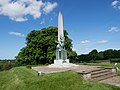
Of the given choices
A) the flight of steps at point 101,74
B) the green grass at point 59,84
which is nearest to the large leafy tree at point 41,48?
the flight of steps at point 101,74

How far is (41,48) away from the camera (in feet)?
117

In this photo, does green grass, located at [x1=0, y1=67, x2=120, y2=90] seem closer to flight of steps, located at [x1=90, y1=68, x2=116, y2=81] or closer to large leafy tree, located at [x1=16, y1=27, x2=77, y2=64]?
flight of steps, located at [x1=90, y1=68, x2=116, y2=81]

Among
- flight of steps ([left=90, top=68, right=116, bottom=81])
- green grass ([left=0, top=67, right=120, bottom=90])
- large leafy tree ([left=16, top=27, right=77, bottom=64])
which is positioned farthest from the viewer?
large leafy tree ([left=16, top=27, right=77, bottom=64])

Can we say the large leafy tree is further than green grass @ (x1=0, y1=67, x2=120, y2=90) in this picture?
Yes

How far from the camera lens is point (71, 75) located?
1345 cm

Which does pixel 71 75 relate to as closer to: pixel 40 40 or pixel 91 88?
pixel 91 88

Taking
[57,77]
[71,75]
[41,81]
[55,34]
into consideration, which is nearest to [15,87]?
[41,81]

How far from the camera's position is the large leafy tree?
114ft

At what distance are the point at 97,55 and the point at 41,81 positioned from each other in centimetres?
6001

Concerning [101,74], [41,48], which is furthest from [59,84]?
[41,48]

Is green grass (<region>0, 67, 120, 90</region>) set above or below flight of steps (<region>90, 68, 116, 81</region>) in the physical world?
below

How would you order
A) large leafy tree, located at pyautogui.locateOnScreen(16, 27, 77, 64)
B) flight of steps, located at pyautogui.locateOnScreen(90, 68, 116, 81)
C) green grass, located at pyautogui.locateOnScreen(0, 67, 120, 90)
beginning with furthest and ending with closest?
large leafy tree, located at pyautogui.locateOnScreen(16, 27, 77, 64), flight of steps, located at pyautogui.locateOnScreen(90, 68, 116, 81), green grass, located at pyautogui.locateOnScreen(0, 67, 120, 90)

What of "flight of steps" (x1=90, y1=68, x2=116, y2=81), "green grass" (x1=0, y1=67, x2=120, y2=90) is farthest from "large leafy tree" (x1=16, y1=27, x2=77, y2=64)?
"green grass" (x1=0, y1=67, x2=120, y2=90)

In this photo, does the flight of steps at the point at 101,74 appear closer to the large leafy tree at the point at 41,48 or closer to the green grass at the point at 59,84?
the green grass at the point at 59,84
